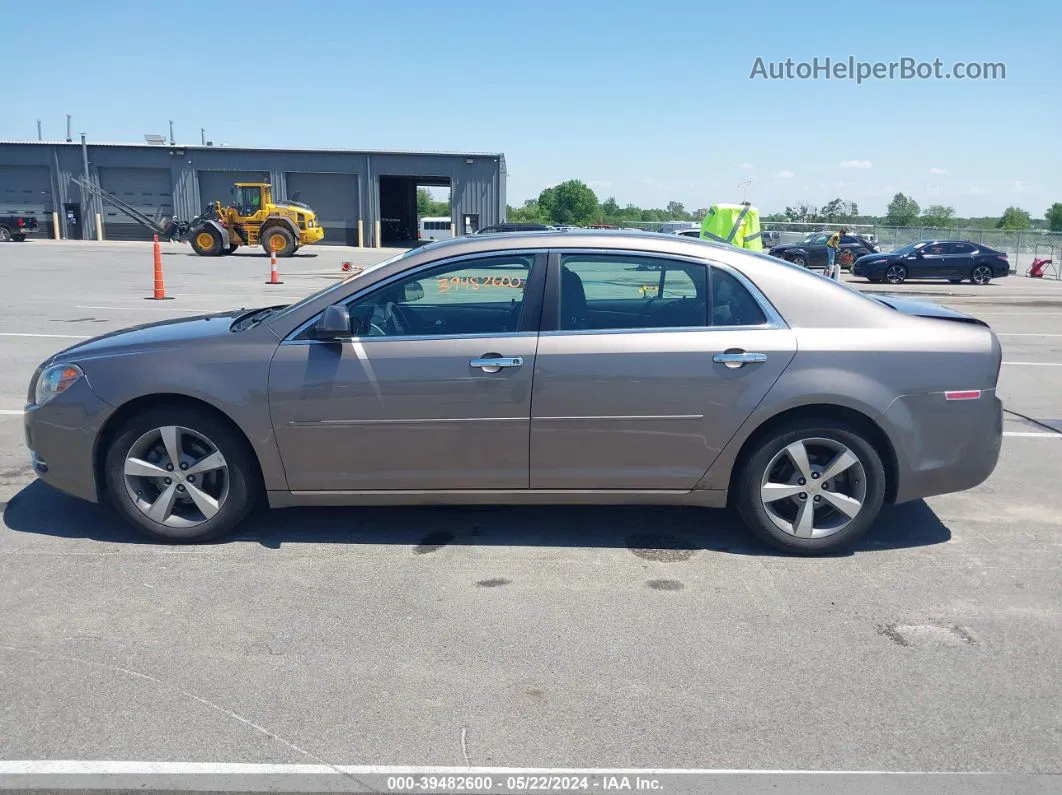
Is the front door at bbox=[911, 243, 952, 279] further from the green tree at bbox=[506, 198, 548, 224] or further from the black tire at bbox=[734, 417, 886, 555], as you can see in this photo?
the green tree at bbox=[506, 198, 548, 224]

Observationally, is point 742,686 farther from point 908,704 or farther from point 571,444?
point 571,444

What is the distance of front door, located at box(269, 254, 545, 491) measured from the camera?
4527 mm

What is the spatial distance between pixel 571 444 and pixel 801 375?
119 cm

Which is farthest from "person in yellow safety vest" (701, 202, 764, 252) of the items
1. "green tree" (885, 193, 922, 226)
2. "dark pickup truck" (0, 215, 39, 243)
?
"green tree" (885, 193, 922, 226)

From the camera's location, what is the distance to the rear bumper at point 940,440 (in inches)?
180

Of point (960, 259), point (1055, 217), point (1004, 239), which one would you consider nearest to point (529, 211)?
point (1055, 217)

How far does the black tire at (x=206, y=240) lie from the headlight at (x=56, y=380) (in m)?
31.3

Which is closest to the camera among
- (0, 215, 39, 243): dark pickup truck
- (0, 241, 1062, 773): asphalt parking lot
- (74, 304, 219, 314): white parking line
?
(0, 241, 1062, 773): asphalt parking lot

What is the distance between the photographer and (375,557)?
4.68m

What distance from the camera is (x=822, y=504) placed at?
15.4 feet

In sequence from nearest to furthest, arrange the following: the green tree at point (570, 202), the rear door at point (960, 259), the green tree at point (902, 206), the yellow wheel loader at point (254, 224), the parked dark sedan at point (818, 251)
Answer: the rear door at point (960, 259) < the parked dark sedan at point (818, 251) < the yellow wheel loader at point (254, 224) < the green tree at point (902, 206) < the green tree at point (570, 202)

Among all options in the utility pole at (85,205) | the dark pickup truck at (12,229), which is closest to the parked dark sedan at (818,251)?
the dark pickup truck at (12,229)

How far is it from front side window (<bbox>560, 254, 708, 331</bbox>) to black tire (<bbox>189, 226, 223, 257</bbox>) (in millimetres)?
32187

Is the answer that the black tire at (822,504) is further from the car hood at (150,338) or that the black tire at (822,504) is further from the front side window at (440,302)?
the car hood at (150,338)
